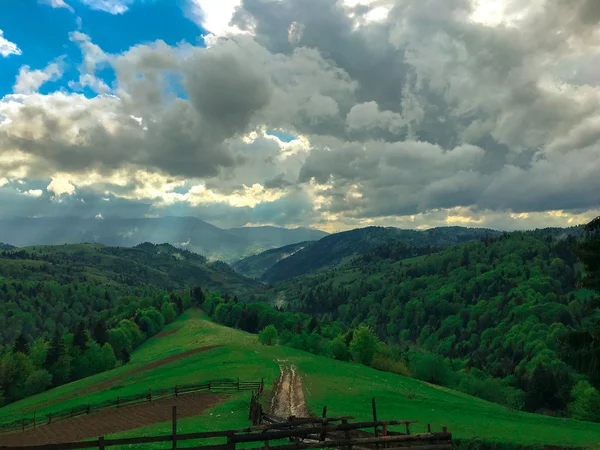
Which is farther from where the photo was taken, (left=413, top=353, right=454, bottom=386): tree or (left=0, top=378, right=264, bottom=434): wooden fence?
(left=413, top=353, right=454, bottom=386): tree

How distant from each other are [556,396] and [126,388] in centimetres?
10062

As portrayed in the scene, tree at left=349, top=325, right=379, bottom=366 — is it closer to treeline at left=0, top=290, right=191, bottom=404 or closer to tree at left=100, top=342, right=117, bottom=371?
tree at left=100, top=342, right=117, bottom=371

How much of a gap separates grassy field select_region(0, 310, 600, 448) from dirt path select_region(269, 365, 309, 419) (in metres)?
1.33

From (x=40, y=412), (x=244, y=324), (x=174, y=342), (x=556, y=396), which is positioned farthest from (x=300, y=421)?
(x=244, y=324)

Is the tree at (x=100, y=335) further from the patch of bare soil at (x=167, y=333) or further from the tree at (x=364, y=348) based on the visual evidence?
the tree at (x=364, y=348)

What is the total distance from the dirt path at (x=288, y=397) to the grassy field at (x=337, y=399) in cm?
133

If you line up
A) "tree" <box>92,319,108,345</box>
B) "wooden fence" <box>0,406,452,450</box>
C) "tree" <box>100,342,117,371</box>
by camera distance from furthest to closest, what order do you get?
1. "tree" <box>92,319,108,345</box>
2. "tree" <box>100,342,117,371</box>
3. "wooden fence" <box>0,406,452,450</box>

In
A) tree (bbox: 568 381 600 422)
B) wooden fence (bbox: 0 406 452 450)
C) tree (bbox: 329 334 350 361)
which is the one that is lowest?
tree (bbox: 568 381 600 422)

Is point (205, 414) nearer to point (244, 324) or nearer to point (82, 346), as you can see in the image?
point (82, 346)

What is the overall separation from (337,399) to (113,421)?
27.0 m

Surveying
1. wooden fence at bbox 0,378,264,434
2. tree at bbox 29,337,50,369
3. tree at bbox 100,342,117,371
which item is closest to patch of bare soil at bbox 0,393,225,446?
wooden fence at bbox 0,378,264,434

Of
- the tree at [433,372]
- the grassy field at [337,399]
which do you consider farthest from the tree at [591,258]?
the tree at [433,372]

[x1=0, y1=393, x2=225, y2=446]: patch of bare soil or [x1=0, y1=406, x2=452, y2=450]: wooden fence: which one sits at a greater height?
[x1=0, y1=406, x2=452, y2=450]: wooden fence

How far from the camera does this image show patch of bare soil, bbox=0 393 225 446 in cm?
4316
